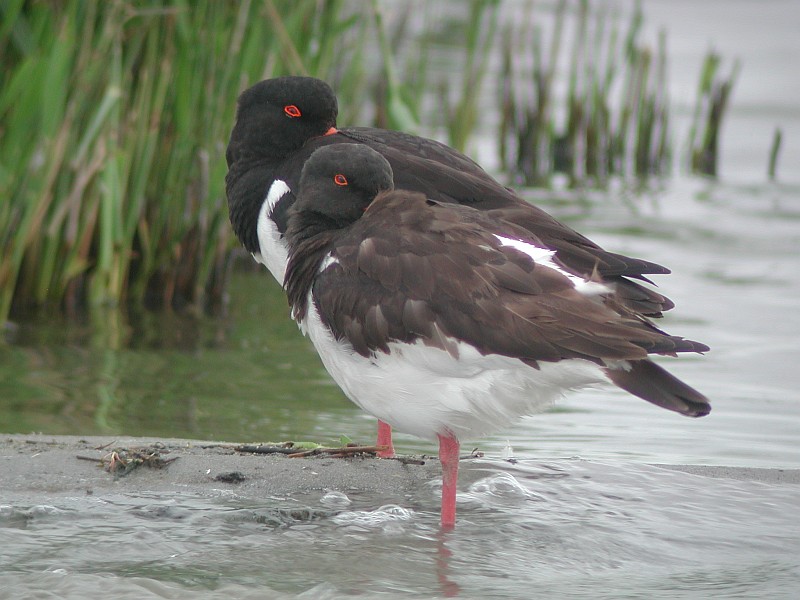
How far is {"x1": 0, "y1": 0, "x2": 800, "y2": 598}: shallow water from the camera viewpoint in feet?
12.7

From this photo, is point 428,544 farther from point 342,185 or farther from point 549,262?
point 342,185

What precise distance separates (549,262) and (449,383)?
54 centimetres

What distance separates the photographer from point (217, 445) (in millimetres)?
5129

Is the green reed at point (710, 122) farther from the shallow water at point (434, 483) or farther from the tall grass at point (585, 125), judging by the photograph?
the shallow water at point (434, 483)

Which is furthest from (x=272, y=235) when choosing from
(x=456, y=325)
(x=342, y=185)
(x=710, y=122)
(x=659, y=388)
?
(x=710, y=122)

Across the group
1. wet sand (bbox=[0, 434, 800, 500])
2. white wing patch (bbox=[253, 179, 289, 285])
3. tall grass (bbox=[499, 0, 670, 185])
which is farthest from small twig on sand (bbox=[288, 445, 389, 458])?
tall grass (bbox=[499, 0, 670, 185])

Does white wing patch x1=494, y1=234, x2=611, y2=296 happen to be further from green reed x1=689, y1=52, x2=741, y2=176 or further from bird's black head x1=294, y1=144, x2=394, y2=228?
green reed x1=689, y1=52, x2=741, y2=176

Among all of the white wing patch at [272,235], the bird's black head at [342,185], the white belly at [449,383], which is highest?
the bird's black head at [342,185]

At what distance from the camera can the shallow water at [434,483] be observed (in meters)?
3.87

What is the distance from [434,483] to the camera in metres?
4.75

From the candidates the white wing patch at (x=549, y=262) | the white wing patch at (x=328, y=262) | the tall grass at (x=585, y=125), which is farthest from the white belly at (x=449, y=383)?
the tall grass at (x=585, y=125)

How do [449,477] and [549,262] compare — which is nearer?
[549,262]

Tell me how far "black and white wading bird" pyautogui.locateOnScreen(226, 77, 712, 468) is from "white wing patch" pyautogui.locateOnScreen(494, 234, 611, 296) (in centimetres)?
7

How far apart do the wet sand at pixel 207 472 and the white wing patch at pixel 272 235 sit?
894mm
